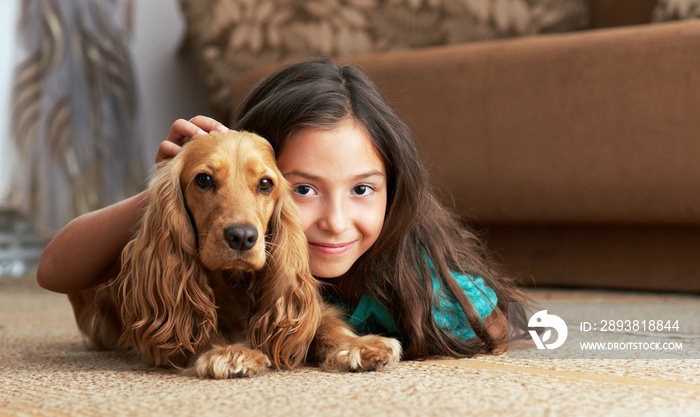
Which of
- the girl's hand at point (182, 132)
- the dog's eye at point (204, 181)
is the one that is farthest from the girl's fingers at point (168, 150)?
the dog's eye at point (204, 181)

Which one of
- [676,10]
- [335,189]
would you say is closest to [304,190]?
[335,189]

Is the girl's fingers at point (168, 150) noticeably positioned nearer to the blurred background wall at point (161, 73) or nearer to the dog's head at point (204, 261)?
the dog's head at point (204, 261)

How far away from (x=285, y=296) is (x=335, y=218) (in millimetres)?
150

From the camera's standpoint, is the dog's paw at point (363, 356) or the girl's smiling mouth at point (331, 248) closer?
the dog's paw at point (363, 356)

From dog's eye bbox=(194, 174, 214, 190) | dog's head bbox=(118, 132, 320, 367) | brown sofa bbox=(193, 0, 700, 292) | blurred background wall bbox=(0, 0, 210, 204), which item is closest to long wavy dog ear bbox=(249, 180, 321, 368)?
dog's head bbox=(118, 132, 320, 367)

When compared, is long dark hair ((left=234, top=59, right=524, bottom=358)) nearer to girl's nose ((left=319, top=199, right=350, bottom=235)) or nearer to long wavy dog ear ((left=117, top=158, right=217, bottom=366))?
girl's nose ((left=319, top=199, right=350, bottom=235))

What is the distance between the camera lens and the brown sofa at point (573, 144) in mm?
1943

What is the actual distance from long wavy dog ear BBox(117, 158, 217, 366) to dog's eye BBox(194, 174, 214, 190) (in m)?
0.04

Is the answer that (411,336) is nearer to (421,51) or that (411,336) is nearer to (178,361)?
(178,361)

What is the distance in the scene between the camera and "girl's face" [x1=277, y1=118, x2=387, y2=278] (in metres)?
1.15

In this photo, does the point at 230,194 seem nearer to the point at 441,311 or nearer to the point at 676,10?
the point at 441,311

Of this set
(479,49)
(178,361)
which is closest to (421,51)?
(479,49)

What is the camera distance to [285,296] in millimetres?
1061

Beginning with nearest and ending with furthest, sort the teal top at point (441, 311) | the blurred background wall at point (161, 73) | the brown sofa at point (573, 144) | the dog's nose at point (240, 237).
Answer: the dog's nose at point (240, 237)
the teal top at point (441, 311)
the brown sofa at point (573, 144)
the blurred background wall at point (161, 73)
